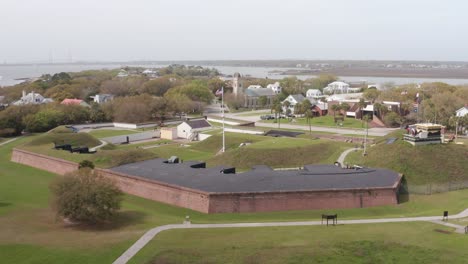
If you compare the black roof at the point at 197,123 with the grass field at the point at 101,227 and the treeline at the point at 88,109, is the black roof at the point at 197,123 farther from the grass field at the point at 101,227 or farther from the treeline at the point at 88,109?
the grass field at the point at 101,227

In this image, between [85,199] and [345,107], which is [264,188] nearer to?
[85,199]

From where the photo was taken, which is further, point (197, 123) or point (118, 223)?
point (197, 123)

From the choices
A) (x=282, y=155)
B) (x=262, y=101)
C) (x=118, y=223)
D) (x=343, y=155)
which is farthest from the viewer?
(x=262, y=101)

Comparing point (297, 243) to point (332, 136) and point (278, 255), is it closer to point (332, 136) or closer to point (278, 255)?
point (278, 255)

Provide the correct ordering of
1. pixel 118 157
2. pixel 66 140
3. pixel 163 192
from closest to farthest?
pixel 163 192 → pixel 118 157 → pixel 66 140

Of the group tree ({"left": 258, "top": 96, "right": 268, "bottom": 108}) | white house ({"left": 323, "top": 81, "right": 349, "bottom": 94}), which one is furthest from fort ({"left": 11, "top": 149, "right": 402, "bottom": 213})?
white house ({"left": 323, "top": 81, "right": 349, "bottom": 94})

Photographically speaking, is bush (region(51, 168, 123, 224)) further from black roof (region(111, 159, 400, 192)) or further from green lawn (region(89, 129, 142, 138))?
green lawn (region(89, 129, 142, 138))

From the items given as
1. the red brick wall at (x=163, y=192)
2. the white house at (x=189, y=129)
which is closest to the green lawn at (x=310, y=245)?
the red brick wall at (x=163, y=192)

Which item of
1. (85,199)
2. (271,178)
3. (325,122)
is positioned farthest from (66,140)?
(325,122)
